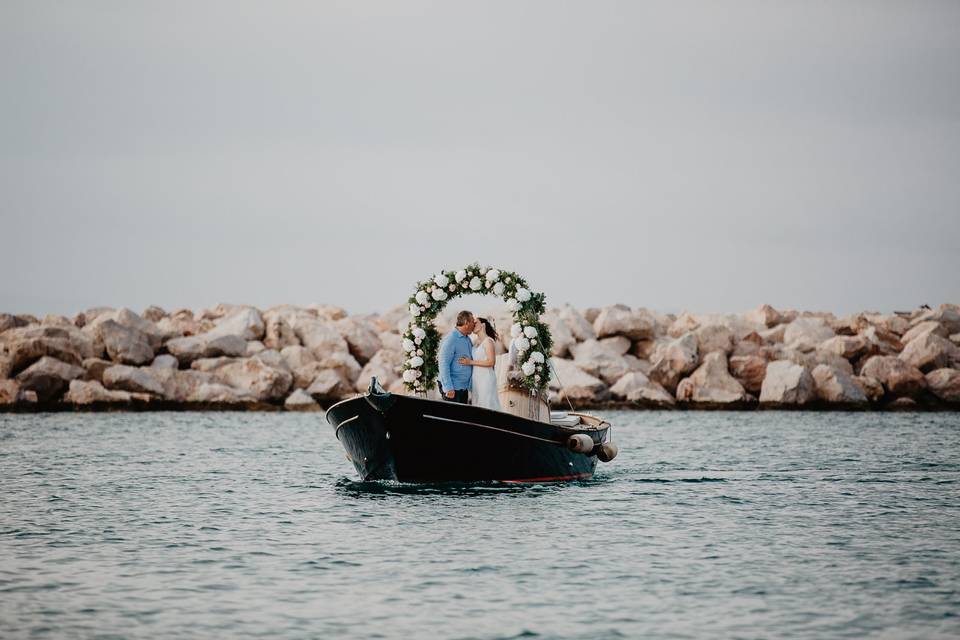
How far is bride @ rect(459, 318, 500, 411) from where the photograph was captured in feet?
62.8

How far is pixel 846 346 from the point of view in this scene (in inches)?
1741

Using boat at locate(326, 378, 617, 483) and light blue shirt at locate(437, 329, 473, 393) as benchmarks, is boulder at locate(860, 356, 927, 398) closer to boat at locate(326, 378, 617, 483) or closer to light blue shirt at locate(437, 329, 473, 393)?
boat at locate(326, 378, 617, 483)

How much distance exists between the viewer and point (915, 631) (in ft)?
32.9

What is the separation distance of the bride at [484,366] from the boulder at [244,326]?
25.3m

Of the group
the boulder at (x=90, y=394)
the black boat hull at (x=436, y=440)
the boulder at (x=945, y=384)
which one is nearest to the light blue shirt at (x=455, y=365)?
the black boat hull at (x=436, y=440)

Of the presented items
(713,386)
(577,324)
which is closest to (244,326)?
(577,324)

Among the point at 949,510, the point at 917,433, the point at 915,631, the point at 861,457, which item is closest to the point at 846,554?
the point at 915,631

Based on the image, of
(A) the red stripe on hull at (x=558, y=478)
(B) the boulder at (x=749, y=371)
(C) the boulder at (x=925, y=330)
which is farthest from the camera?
(C) the boulder at (x=925, y=330)

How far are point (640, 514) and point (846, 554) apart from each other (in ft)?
12.6

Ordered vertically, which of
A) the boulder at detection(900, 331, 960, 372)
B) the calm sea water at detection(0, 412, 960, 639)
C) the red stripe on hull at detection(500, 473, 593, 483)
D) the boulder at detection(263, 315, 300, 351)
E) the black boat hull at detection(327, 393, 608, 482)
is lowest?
the calm sea water at detection(0, 412, 960, 639)

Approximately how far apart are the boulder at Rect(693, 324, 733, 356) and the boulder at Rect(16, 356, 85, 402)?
70.4 ft

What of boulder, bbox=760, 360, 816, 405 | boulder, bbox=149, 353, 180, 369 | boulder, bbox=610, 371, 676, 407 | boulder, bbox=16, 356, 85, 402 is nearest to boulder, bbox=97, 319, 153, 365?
boulder, bbox=149, 353, 180, 369

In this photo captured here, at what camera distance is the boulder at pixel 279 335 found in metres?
44.1

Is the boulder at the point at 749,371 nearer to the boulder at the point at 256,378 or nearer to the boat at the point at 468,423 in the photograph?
the boulder at the point at 256,378
